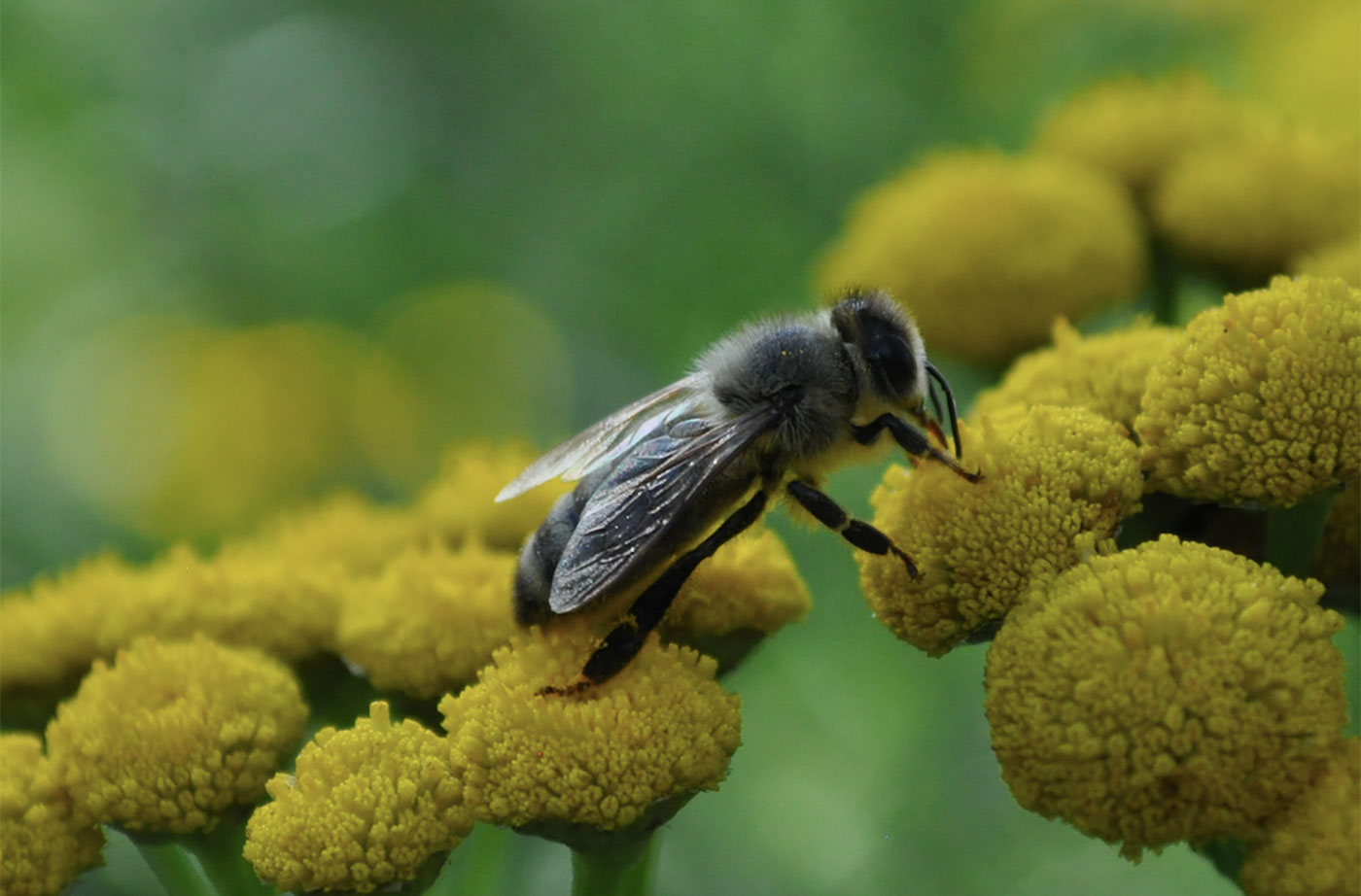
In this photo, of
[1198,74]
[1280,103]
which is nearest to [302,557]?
[1198,74]

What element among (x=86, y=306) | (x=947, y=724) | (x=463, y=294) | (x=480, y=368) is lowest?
(x=947, y=724)

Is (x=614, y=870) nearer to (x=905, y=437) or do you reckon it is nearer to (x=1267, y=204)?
(x=905, y=437)

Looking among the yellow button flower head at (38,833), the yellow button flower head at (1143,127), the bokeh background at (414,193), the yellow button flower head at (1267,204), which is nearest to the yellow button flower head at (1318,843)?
the yellow button flower head at (38,833)

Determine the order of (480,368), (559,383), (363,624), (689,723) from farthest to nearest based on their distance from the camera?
1. (480,368)
2. (559,383)
3. (363,624)
4. (689,723)

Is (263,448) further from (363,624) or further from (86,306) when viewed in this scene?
(363,624)

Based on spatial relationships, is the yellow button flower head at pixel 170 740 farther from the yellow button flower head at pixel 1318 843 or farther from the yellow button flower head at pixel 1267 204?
the yellow button flower head at pixel 1267 204

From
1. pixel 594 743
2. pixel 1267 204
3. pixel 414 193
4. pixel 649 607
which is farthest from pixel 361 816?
pixel 414 193
